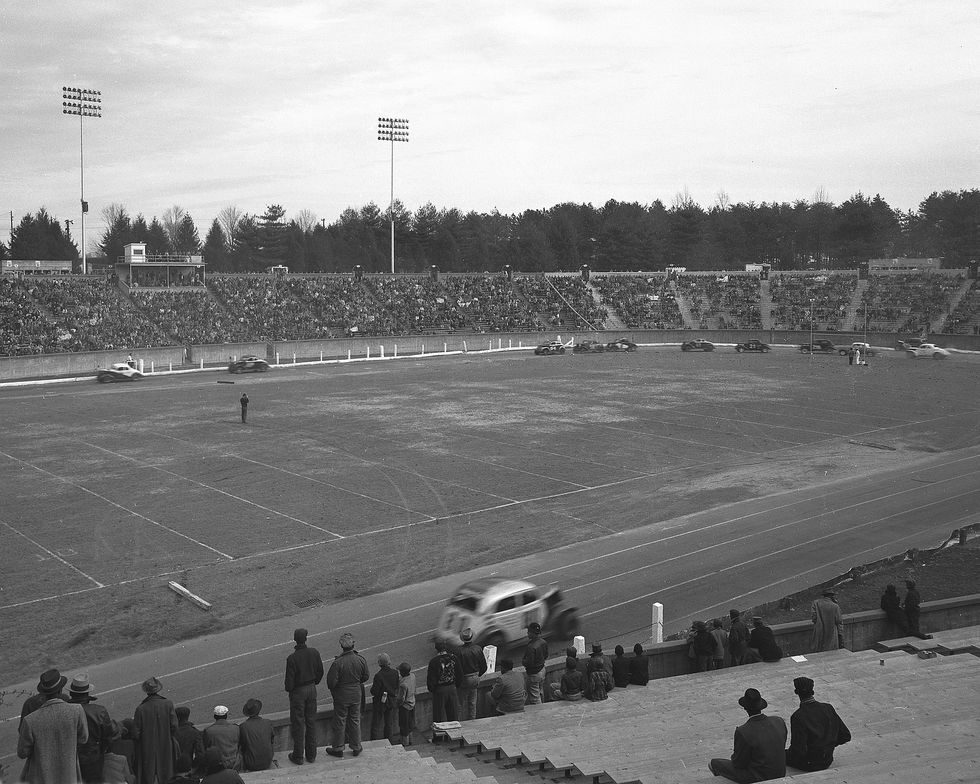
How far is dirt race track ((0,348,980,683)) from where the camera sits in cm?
2084

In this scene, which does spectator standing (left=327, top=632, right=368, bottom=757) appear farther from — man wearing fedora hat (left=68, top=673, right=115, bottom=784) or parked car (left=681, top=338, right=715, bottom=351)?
parked car (left=681, top=338, right=715, bottom=351)

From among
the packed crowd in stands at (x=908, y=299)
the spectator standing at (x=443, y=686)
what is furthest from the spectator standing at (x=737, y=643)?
the packed crowd in stands at (x=908, y=299)

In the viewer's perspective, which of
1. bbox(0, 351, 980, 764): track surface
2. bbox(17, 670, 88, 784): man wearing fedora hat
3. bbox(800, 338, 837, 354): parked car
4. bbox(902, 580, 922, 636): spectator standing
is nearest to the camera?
bbox(17, 670, 88, 784): man wearing fedora hat

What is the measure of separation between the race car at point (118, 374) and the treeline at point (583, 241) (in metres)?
83.0

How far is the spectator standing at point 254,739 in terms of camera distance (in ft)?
32.4

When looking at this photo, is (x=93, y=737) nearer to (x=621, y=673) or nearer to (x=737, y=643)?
(x=621, y=673)

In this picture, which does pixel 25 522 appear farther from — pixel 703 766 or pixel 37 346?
pixel 37 346

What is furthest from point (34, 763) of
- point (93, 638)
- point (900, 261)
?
point (900, 261)

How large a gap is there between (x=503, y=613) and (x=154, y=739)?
8630mm

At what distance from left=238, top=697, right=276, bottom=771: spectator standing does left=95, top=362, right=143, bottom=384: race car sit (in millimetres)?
53543

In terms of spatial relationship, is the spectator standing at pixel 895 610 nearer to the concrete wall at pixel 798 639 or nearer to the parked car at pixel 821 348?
the concrete wall at pixel 798 639

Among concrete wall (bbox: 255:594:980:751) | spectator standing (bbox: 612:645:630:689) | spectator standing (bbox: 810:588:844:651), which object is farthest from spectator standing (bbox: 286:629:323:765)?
spectator standing (bbox: 810:588:844:651)

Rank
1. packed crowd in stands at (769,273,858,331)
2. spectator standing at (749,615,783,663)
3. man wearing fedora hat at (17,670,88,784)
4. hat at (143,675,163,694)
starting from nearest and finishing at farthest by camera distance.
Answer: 1. man wearing fedora hat at (17,670,88,784)
2. hat at (143,675,163,694)
3. spectator standing at (749,615,783,663)
4. packed crowd in stands at (769,273,858,331)

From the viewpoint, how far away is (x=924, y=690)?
1258 cm
